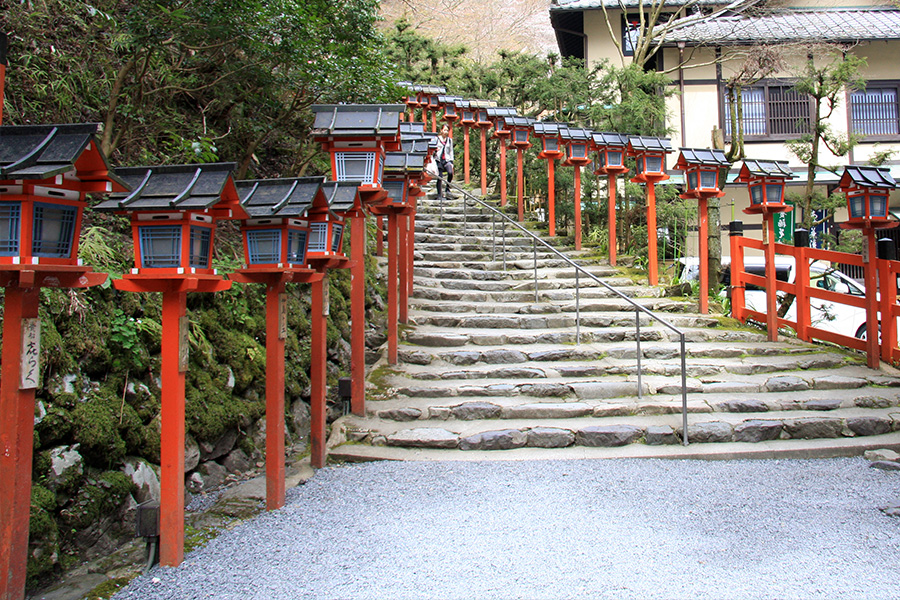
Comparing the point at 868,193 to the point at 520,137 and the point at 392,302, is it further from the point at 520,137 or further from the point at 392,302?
the point at 520,137

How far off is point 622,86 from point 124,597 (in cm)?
1287

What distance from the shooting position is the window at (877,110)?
15.5 m

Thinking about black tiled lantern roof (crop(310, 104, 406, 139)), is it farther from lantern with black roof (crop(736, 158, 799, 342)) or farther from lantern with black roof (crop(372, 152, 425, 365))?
lantern with black roof (crop(736, 158, 799, 342))

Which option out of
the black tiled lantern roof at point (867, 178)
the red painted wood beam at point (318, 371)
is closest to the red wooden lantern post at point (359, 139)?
the red painted wood beam at point (318, 371)

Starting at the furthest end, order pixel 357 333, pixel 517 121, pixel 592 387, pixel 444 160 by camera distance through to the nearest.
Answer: pixel 444 160 → pixel 517 121 → pixel 592 387 → pixel 357 333

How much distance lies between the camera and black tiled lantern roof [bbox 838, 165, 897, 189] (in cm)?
710

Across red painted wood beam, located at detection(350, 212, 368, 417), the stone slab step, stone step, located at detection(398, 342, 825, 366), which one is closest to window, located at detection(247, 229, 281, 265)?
red painted wood beam, located at detection(350, 212, 368, 417)

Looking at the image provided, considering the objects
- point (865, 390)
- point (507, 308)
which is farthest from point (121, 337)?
point (865, 390)

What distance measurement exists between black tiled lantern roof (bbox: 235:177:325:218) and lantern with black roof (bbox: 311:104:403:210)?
132 centimetres

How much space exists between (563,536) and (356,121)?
3987 mm

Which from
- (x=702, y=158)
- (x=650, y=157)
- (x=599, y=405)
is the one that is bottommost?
(x=599, y=405)

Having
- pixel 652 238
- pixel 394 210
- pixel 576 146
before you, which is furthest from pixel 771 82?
pixel 394 210

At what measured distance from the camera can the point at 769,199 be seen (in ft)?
27.2

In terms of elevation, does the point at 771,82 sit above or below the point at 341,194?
above
